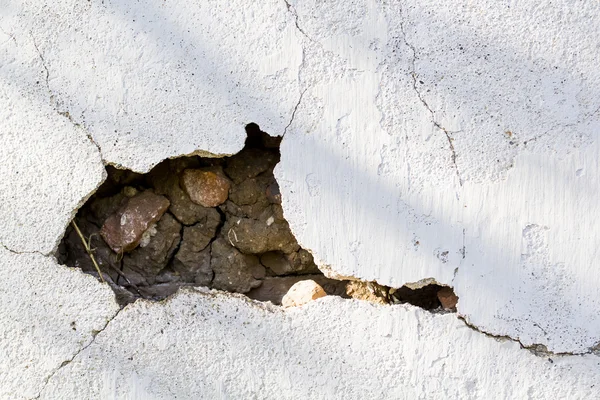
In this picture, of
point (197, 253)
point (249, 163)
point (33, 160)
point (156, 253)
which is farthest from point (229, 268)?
point (33, 160)

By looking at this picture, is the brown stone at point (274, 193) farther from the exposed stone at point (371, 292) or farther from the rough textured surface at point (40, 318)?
the rough textured surface at point (40, 318)

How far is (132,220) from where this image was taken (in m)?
2.07

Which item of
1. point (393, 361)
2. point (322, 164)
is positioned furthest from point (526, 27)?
point (393, 361)

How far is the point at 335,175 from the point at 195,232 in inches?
20.1

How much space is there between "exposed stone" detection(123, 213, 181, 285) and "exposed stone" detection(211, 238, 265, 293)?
13 centimetres

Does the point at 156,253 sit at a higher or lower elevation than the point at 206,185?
lower

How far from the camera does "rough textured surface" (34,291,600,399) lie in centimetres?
184

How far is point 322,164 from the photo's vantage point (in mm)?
1874

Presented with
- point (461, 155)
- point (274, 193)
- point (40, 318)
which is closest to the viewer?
point (461, 155)

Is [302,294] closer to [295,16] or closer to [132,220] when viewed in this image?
[132,220]

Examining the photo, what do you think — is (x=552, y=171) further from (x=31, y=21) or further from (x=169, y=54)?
(x=31, y=21)

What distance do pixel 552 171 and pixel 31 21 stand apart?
150 centimetres

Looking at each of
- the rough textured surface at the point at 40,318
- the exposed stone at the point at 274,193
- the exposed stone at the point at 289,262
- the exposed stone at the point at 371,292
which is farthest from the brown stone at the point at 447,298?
the rough textured surface at the point at 40,318

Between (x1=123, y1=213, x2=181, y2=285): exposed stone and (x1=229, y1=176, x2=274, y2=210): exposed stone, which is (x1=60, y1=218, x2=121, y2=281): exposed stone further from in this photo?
(x1=229, y1=176, x2=274, y2=210): exposed stone
